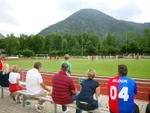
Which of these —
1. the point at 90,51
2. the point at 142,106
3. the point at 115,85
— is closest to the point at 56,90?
the point at 115,85

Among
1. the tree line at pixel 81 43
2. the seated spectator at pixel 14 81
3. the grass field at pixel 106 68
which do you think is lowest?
the grass field at pixel 106 68

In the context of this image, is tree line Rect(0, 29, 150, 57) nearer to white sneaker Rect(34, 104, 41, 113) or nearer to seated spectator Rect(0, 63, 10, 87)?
seated spectator Rect(0, 63, 10, 87)

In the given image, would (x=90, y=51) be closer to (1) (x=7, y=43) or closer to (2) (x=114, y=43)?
(2) (x=114, y=43)

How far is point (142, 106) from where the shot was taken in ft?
18.7

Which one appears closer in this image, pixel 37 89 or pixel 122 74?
pixel 122 74

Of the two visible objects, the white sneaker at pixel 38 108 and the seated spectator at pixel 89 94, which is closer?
the seated spectator at pixel 89 94

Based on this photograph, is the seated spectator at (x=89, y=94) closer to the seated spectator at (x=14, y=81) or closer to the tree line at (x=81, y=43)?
the seated spectator at (x=14, y=81)

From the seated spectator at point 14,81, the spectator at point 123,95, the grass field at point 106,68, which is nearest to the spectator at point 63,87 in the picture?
the spectator at point 123,95

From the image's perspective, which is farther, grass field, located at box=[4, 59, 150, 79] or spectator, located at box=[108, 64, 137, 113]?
grass field, located at box=[4, 59, 150, 79]

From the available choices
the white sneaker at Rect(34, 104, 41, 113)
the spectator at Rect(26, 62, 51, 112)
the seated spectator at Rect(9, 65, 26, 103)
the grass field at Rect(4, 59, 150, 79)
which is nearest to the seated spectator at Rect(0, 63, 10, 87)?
the seated spectator at Rect(9, 65, 26, 103)

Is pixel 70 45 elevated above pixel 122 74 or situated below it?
above

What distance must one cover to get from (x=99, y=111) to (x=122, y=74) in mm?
1176

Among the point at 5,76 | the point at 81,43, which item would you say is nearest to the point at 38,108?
the point at 5,76

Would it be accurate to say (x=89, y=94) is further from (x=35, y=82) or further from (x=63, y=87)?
(x=35, y=82)
